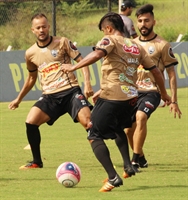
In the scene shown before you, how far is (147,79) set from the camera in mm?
10719

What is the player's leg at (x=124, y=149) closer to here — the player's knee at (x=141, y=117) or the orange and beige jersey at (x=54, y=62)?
the player's knee at (x=141, y=117)

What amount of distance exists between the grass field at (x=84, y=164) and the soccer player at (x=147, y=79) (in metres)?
0.42

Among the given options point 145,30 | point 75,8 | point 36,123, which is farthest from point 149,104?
point 75,8

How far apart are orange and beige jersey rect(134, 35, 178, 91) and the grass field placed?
115 centimetres

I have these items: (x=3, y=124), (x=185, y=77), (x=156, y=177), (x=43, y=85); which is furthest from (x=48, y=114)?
(x=185, y=77)

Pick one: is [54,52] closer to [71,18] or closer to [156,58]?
[156,58]

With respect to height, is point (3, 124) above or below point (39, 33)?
below

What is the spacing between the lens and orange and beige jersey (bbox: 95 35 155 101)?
29.0 feet

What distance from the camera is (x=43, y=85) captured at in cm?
1081

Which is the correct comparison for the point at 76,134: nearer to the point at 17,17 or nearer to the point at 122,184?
the point at 122,184

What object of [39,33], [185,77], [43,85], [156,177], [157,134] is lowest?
[185,77]

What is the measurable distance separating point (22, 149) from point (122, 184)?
4.49 metres

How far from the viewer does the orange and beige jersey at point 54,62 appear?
10664 mm

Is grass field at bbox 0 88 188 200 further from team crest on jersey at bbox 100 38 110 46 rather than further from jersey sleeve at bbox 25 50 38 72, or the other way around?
team crest on jersey at bbox 100 38 110 46
